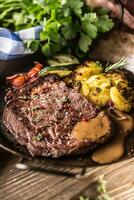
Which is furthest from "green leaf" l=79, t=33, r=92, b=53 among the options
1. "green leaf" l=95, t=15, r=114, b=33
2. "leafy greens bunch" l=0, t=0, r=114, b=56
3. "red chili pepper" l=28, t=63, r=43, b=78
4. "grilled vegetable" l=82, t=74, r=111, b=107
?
"grilled vegetable" l=82, t=74, r=111, b=107

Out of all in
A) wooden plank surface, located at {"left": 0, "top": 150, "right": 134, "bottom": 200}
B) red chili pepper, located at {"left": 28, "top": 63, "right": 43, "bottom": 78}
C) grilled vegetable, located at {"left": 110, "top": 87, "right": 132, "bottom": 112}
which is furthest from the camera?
red chili pepper, located at {"left": 28, "top": 63, "right": 43, "bottom": 78}

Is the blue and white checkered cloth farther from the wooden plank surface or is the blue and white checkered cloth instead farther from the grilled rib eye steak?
the wooden plank surface

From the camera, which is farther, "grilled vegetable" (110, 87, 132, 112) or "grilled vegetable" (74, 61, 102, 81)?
"grilled vegetable" (74, 61, 102, 81)

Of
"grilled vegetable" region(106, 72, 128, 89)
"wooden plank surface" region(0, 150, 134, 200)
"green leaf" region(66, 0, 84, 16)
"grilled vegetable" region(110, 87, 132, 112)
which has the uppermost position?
"green leaf" region(66, 0, 84, 16)

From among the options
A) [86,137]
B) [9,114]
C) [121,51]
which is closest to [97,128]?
[86,137]

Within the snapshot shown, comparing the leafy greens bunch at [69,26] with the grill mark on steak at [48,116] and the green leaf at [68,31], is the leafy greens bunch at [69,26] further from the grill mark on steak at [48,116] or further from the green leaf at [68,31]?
the grill mark on steak at [48,116]

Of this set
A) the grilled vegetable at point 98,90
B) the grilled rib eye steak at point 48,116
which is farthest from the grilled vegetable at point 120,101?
the grilled rib eye steak at point 48,116

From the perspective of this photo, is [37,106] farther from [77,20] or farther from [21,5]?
[21,5]

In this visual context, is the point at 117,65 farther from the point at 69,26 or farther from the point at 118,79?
the point at 69,26
